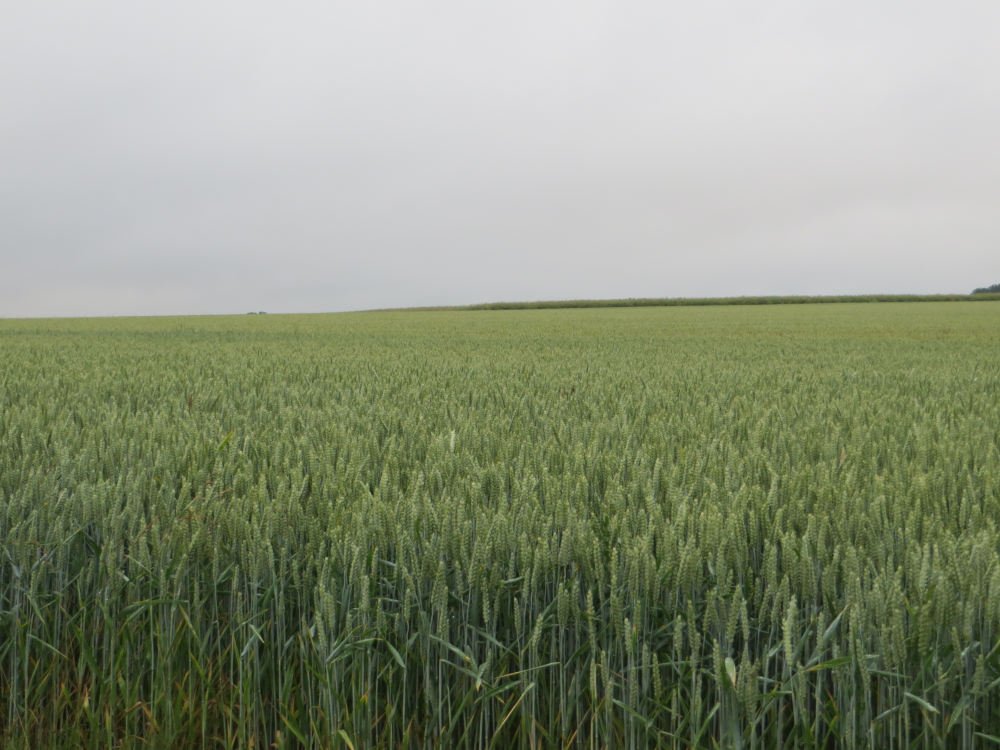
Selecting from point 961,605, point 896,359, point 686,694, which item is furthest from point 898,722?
point 896,359

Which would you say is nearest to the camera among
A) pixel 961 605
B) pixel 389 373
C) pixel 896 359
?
pixel 961 605

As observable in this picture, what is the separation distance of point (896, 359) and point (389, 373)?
5.73 metres

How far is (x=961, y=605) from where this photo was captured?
1101mm

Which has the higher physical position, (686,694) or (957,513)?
(957,513)

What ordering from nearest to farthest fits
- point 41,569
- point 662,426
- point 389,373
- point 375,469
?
point 41,569
point 375,469
point 662,426
point 389,373

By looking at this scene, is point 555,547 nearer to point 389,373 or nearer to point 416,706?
point 416,706

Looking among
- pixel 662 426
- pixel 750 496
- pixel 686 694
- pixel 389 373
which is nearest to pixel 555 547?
pixel 686 694

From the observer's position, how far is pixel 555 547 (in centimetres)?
138

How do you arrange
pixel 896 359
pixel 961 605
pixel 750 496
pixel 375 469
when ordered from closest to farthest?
pixel 961 605, pixel 750 496, pixel 375 469, pixel 896 359

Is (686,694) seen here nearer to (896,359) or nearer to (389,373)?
(389,373)

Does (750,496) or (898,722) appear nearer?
(898,722)

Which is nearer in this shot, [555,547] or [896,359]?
[555,547]

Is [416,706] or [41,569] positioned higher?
[41,569]

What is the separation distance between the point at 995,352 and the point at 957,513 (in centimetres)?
859
